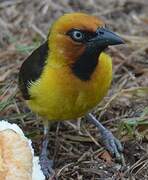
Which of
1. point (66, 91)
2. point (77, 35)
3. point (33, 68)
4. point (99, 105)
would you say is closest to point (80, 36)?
point (77, 35)

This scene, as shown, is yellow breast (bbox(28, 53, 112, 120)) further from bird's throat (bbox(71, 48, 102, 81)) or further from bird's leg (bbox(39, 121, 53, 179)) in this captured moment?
bird's leg (bbox(39, 121, 53, 179))

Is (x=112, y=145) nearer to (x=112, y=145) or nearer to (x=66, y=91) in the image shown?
(x=112, y=145)

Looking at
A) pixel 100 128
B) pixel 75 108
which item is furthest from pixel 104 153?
pixel 75 108

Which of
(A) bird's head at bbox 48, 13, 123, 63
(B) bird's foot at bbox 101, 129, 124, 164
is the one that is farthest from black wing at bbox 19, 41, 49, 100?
(B) bird's foot at bbox 101, 129, 124, 164

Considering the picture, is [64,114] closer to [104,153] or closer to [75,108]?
[75,108]

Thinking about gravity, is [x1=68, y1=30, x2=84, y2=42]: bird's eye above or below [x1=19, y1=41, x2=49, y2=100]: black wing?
above

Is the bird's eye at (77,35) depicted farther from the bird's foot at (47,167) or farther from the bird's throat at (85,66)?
the bird's foot at (47,167)
